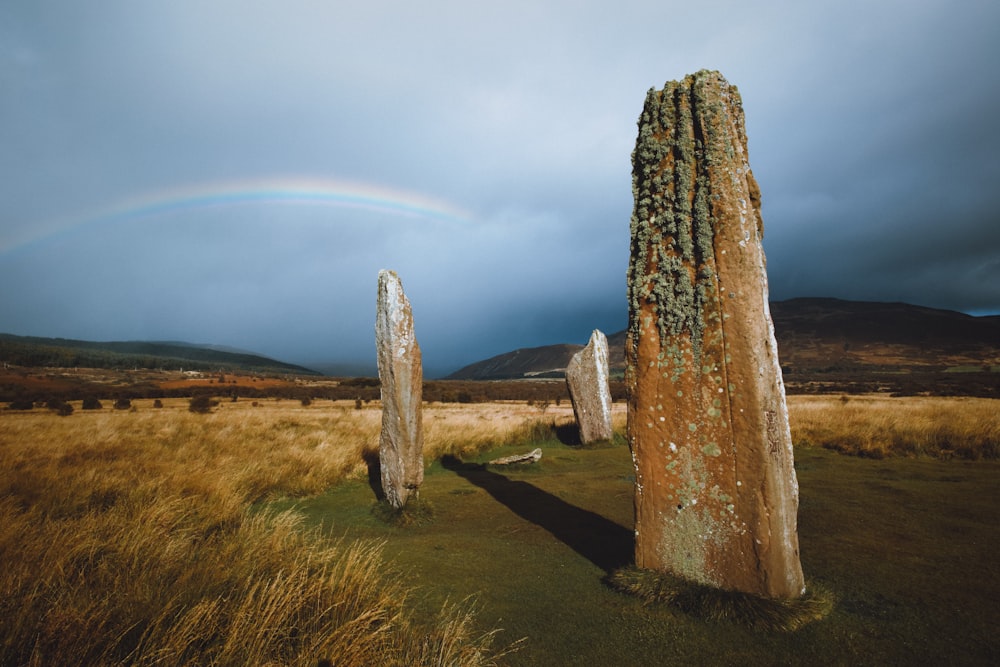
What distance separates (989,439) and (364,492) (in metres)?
11.9

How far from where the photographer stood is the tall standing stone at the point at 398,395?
7043 millimetres

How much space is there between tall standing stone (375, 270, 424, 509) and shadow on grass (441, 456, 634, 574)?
161cm

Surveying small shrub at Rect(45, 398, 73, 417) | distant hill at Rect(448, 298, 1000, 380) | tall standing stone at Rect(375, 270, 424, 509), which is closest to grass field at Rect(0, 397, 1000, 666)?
tall standing stone at Rect(375, 270, 424, 509)

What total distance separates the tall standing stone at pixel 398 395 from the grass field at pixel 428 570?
0.50m

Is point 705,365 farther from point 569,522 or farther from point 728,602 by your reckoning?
point 569,522

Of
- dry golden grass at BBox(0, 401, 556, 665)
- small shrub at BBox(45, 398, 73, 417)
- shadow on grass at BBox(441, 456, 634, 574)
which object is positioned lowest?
small shrub at BBox(45, 398, 73, 417)

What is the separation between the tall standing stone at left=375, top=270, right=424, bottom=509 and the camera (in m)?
7.04

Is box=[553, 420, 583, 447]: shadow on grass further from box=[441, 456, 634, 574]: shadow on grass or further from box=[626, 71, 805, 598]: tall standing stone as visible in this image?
box=[626, 71, 805, 598]: tall standing stone

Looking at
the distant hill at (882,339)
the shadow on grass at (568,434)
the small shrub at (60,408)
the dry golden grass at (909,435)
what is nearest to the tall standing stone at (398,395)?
the shadow on grass at (568,434)

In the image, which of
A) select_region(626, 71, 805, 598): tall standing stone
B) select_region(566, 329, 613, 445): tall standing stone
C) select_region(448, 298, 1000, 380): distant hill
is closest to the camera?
select_region(626, 71, 805, 598): tall standing stone

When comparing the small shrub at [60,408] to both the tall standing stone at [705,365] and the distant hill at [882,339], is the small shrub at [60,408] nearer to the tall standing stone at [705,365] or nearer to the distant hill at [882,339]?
the tall standing stone at [705,365]

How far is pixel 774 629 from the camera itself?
10.3ft

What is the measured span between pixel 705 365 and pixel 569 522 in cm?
333

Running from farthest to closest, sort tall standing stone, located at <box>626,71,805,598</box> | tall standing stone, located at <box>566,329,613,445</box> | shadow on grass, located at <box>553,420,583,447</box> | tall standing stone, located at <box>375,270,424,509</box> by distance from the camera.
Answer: shadow on grass, located at <box>553,420,583,447</box>, tall standing stone, located at <box>566,329,613,445</box>, tall standing stone, located at <box>375,270,424,509</box>, tall standing stone, located at <box>626,71,805,598</box>
